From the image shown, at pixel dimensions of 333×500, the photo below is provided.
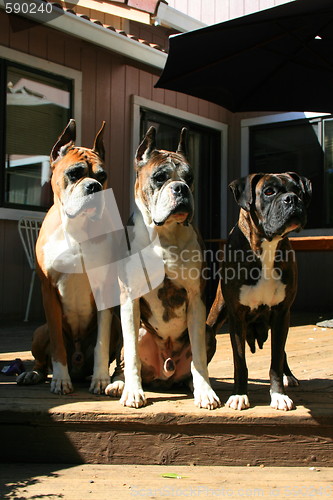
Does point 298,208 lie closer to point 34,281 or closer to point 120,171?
point 34,281

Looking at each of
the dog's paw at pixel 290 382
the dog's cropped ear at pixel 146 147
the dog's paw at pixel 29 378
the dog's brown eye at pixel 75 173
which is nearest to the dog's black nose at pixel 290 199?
the dog's cropped ear at pixel 146 147

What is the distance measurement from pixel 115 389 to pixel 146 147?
125 centimetres

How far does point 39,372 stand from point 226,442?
122 centimetres

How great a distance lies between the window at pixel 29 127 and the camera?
6.73 metres

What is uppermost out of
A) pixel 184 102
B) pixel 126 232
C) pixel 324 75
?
pixel 184 102

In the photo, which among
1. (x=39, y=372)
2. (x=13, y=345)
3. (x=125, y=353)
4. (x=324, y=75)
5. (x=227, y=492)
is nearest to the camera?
(x=227, y=492)

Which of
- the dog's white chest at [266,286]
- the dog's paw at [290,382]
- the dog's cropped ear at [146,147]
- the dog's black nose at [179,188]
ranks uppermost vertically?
the dog's cropped ear at [146,147]

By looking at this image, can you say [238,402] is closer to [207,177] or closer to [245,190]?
[245,190]

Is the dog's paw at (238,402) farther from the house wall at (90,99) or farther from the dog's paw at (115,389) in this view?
the house wall at (90,99)

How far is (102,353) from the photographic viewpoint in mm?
3115

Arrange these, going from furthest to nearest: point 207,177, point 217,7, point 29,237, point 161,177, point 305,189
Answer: point 217,7 < point 207,177 < point 29,237 < point 305,189 < point 161,177

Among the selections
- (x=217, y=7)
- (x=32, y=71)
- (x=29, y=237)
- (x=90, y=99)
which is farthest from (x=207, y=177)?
(x=29, y=237)

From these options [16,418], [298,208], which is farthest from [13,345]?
[298,208]

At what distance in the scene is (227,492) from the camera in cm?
242
